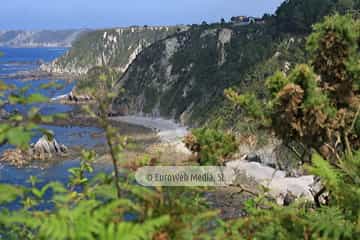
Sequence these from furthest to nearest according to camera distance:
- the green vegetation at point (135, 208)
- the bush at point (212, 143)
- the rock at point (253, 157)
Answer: the rock at point (253, 157)
the bush at point (212, 143)
the green vegetation at point (135, 208)

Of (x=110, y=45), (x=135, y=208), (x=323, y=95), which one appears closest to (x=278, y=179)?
(x=323, y=95)

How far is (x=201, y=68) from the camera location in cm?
8856

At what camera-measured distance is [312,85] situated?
9391 millimetres

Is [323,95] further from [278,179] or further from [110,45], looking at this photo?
[110,45]

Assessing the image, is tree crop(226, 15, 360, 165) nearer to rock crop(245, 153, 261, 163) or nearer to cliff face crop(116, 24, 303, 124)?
rock crop(245, 153, 261, 163)

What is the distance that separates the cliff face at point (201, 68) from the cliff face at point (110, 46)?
45196 millimetres

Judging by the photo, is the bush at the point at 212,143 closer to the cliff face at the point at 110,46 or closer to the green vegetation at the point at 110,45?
the green vegetation at the point at 110,45

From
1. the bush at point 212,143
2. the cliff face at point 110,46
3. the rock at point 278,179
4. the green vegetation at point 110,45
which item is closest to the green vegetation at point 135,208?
the bush at point 212,143

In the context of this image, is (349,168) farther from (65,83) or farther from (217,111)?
(217,111)

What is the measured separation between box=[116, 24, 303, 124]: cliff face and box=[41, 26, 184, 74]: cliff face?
4520 centimetres

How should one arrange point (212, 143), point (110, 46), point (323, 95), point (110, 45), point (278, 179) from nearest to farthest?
point (212, 143) < point (323, 95) < point (278, 179) < point (110, 46) < point (110, 45)

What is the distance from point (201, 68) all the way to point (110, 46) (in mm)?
73477

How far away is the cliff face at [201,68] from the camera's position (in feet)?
244

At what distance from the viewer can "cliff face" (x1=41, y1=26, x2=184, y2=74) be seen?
5876 inches
